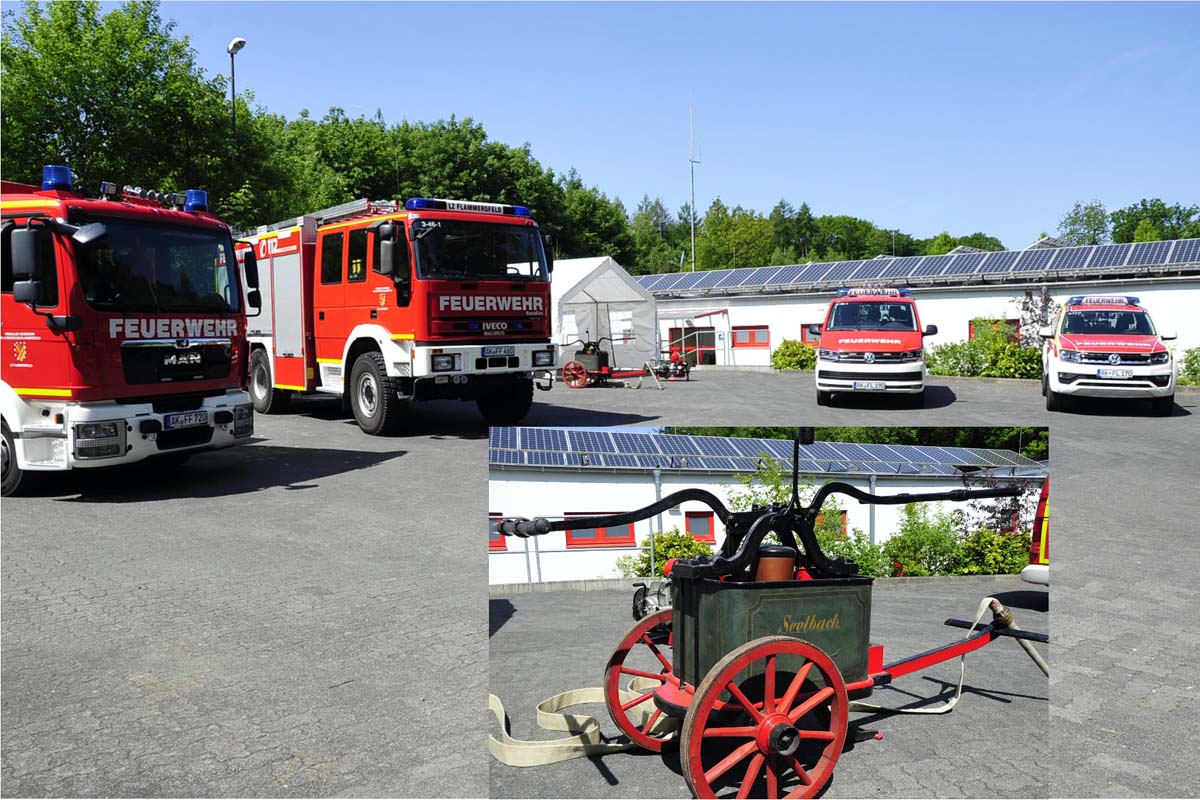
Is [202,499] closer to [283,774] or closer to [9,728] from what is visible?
[9,728]

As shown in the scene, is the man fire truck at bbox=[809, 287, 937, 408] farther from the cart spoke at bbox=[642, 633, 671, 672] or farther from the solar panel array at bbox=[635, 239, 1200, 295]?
the cart spoke at bbox=[642, 633, 671, 672]

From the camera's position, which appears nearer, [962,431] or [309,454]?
Result: [962,431]

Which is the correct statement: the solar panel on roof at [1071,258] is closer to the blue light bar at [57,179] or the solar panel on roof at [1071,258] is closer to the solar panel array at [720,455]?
the blue light bar at [57,179]

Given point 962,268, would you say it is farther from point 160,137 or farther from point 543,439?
point 543,439

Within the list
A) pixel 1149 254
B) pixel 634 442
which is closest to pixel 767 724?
pixel 634 442

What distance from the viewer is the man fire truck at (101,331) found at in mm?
9852

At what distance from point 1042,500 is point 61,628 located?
5.94 meters

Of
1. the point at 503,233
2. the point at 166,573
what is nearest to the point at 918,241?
the point at 503,233

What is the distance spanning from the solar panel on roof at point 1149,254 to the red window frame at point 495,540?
99.8 feet

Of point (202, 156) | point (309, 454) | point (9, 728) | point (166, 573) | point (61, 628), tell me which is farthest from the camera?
point (202, 156)

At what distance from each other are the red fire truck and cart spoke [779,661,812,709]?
11914mm

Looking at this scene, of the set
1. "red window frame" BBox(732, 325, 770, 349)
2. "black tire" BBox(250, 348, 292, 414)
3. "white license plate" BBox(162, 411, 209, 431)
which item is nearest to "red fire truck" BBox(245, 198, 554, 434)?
"black tire" BBox(250, 348, 292, 414)

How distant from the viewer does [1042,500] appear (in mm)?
2182

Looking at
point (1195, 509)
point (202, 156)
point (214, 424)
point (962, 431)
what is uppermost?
point (202, 156)
